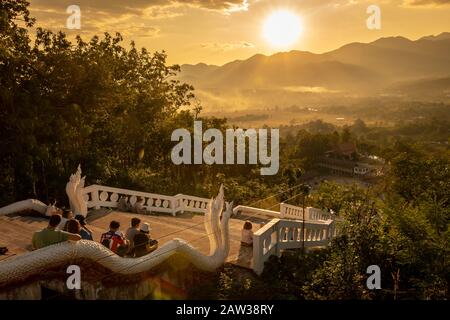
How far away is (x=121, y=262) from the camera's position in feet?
26.2

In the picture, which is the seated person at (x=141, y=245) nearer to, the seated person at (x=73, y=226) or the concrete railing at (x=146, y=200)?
the seated person at (x=73, y=226)

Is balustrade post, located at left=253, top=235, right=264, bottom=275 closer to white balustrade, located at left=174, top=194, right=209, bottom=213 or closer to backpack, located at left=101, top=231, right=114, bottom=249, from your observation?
backpack, located at left=101, top=231, right=114, bottom=249

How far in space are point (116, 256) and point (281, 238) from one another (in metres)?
5.02

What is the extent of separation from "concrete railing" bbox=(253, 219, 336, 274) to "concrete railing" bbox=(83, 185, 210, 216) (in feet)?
20.2

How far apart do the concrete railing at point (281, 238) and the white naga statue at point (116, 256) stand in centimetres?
78

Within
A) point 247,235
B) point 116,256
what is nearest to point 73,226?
point 116,256

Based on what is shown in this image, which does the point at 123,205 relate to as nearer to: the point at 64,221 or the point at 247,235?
the point at 64,221

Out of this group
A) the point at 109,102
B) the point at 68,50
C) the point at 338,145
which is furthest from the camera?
the point at 338,145

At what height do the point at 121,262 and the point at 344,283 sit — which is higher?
the point at 121,262

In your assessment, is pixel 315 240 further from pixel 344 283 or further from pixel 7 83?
pixel 7 83

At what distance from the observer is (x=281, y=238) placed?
455 inches
